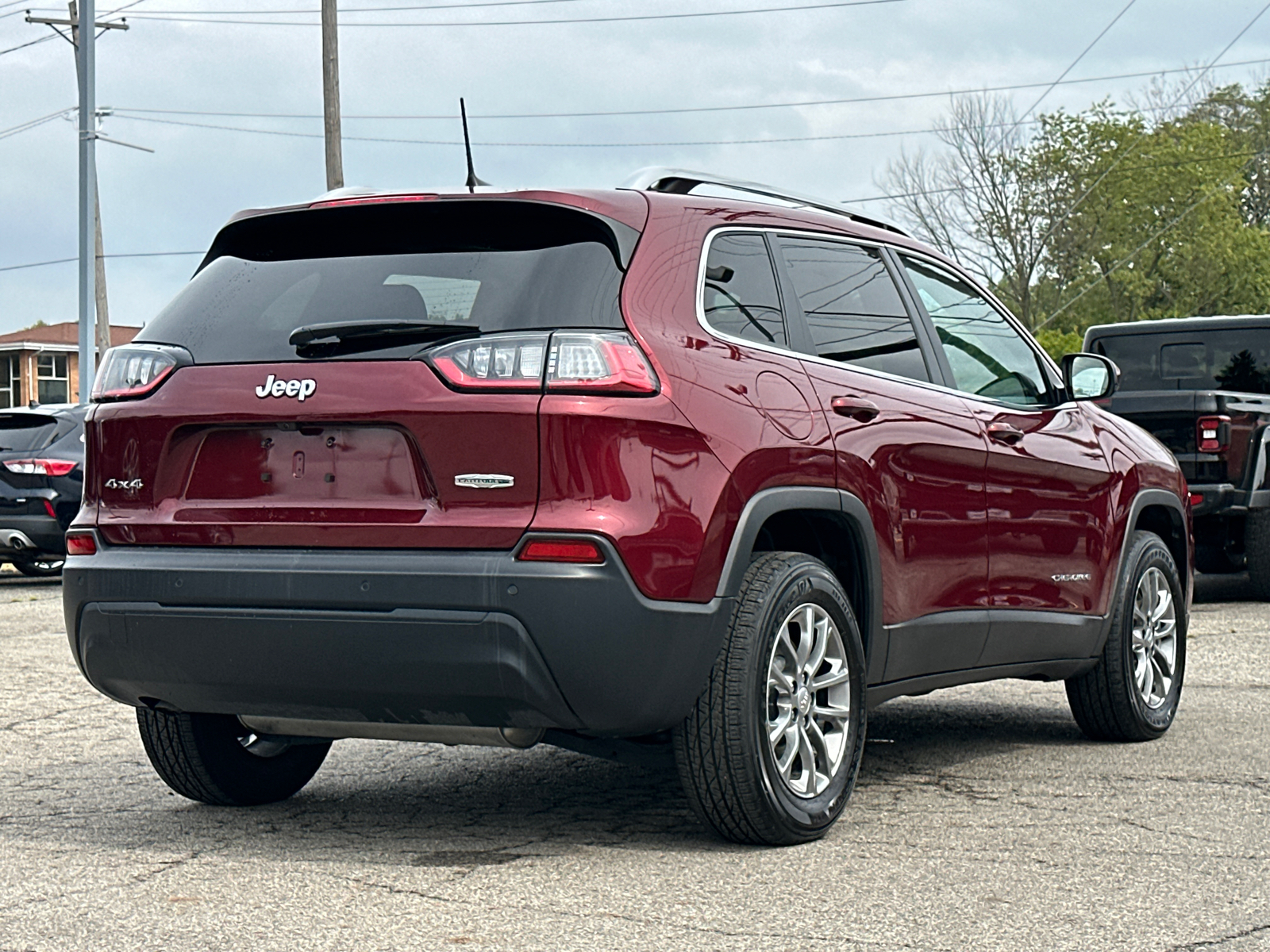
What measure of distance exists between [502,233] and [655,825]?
179 centimetres

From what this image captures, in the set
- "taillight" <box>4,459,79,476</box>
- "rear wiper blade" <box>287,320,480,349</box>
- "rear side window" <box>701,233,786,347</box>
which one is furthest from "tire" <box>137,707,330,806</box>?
"taillight" <box>4,459,79,476</box>

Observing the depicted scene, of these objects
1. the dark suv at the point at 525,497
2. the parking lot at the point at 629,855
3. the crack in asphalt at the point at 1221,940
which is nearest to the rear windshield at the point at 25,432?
the parking lot at the point at 629,855

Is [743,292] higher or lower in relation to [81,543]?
higher

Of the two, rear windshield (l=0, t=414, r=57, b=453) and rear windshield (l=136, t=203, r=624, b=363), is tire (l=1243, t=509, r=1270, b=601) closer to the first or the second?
rear windshield (l=136, t=203, r=624, b=363)

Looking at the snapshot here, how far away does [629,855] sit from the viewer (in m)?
4.87

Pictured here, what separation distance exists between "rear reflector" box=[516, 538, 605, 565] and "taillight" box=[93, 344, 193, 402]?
1192mm

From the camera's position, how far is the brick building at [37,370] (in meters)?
79.1

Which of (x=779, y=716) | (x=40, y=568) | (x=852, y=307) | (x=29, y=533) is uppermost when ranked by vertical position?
(x=852, y=307)

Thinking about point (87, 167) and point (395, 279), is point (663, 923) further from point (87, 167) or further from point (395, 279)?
point (87, 167)

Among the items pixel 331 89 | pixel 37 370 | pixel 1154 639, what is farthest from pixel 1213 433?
pixel 37 370

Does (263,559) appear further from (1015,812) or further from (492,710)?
(1015,812)

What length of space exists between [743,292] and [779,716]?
120 centimetres

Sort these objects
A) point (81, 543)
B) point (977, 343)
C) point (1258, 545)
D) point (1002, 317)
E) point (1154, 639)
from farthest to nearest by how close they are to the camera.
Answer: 1. point (1258, 545)
2. point (1154, 639)
3. point (1002, 317)
4. point (977, 343)
5. point (81, 543)

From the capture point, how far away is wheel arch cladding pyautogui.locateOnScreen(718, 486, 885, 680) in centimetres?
502
